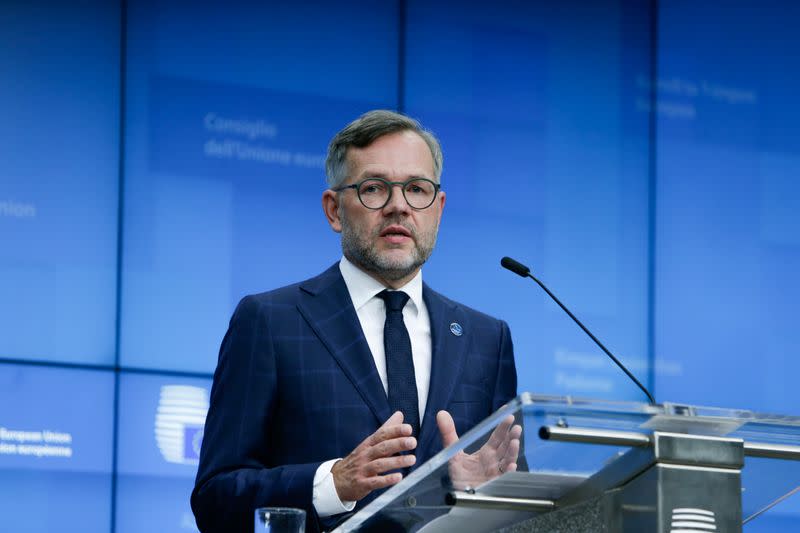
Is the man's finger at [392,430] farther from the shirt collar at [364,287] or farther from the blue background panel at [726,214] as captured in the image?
the blue background panel at [726,214]

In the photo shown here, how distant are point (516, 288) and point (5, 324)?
2179 millimetres

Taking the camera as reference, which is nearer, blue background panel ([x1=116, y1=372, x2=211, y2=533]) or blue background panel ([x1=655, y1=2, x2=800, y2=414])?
blue background panel ([x1=116, y1=372, x2=211, y2=533])

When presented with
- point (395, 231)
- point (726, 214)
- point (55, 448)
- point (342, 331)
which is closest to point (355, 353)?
point (342, 331)

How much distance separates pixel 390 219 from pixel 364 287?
0.15 m

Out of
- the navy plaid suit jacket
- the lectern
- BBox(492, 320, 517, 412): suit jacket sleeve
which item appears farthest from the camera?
Result: BBox(492, 320, 517, 412): suit jacket sleeve

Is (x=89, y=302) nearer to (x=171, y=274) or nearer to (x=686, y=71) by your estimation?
(x=171, y=274)

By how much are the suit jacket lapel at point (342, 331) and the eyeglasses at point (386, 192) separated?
0.57 ft

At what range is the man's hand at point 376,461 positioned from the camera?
1.65m

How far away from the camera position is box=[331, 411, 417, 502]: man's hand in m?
1.65

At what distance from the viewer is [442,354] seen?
2.45 metres

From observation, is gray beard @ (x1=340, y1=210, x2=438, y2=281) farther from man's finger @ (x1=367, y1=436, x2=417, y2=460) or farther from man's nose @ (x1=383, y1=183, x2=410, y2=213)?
man's finger @ (x1=367, y1=436, x2=417, y2=460)

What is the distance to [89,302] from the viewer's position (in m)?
4.71

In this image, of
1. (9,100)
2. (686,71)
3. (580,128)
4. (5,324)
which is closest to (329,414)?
(5,324)

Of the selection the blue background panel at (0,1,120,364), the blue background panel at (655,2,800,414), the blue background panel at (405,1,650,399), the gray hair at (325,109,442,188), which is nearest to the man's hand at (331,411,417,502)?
the gray hair at (325,109,442,188)
